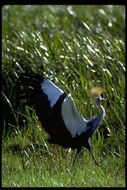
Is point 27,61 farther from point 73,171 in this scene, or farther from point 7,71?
point 73,171

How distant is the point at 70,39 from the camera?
9.41 meters

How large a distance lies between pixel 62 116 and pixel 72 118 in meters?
0.08

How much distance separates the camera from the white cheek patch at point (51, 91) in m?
6.97

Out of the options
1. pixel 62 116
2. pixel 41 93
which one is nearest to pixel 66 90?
pixel 41 93

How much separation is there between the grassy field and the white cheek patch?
0.63 m

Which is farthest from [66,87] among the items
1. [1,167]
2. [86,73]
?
[1,167]

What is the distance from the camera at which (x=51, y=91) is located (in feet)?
23.0

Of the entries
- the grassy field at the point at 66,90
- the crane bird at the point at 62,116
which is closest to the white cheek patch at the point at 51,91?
the crane bird at the point at 62,116

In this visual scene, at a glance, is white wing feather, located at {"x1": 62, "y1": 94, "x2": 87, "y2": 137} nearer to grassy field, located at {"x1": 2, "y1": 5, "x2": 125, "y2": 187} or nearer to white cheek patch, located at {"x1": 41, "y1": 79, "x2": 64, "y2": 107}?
white cheek patch, located at {"x1": 41, "y1": 79, "x2": 64, "y2": 107}

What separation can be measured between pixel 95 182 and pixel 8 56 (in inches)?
105

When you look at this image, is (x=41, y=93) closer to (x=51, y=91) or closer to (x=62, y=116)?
(x=51, y=91)

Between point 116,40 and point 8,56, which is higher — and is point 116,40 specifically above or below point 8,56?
below

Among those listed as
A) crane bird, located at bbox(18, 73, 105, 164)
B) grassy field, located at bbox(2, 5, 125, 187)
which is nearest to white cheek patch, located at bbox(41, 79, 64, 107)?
crane bird, located at bbox(18, 73, 105, 164)

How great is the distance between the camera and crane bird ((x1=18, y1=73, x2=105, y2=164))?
22.8 ft
